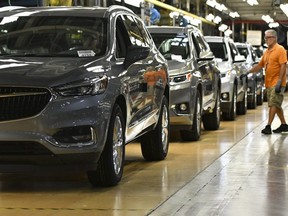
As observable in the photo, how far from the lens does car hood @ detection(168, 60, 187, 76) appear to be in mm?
12042

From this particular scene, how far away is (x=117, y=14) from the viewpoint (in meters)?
8.99

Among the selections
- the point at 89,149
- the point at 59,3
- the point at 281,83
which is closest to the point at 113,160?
the point at 89,149

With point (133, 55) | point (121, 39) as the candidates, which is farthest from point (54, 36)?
point (133, 55)

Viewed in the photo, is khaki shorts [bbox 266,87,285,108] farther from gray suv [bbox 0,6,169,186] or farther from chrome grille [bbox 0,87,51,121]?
chrome grille [bbox 0,87,51,121]

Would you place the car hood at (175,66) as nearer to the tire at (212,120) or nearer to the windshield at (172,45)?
the windshield at (172,45)

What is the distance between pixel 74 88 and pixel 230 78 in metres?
9.93

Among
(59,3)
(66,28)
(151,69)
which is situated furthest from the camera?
(59,3)

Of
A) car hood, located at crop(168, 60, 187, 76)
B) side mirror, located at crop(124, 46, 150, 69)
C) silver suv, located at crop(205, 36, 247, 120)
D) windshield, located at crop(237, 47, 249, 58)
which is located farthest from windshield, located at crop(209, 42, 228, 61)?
side mirror, located at crop(124, 46, 150, 69)

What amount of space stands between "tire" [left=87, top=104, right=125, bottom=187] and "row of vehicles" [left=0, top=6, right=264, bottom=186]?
0.01 metres

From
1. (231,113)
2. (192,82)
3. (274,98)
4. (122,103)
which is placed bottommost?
(231,113)

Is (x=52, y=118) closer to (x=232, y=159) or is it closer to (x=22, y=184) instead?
(x=22, y=184)

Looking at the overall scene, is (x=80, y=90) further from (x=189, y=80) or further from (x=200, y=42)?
(x=200, y=42)

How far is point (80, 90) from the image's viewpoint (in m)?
7.45

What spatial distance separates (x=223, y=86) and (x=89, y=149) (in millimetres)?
9498
